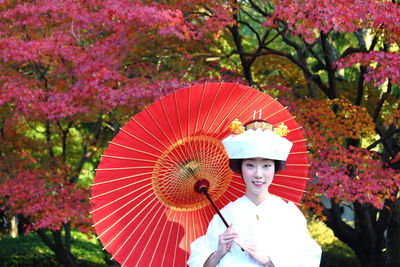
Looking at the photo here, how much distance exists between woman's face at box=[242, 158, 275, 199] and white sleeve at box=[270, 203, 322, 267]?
23 cm

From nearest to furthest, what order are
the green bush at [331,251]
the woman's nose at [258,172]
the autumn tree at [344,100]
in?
1. the woman's nose at [258,172]
2. the autumn tree at [344,100]
3. the green bush at [331,251]

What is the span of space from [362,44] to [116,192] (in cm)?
590

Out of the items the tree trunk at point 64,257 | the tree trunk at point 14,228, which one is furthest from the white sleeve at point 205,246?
the tree trunk at point 14,228

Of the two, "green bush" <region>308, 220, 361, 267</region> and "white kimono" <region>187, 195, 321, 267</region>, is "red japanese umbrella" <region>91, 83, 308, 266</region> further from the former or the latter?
"green bush" <region>308, 220, 361, 267</region>

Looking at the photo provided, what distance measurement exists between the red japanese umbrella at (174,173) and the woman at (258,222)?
9.8 inches

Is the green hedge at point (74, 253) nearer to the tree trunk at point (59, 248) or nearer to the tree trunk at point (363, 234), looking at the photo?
the tree trunk at point (59, 248)

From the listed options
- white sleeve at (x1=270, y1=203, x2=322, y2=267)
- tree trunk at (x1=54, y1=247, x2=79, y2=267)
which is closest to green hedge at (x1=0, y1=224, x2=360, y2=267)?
tree trunk at (x1=54, y1=247, x2=79, y2=267)

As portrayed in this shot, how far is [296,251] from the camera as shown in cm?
312

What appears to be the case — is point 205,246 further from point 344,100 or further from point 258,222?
point 344,100

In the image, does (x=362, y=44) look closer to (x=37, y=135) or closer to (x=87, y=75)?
(x=87, y=75)

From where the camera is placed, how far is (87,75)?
7.15m

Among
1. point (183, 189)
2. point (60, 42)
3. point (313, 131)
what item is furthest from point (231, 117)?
point (60, 42)

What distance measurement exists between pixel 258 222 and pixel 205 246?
353 millimetres

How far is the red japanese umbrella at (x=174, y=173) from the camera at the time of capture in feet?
10.8
